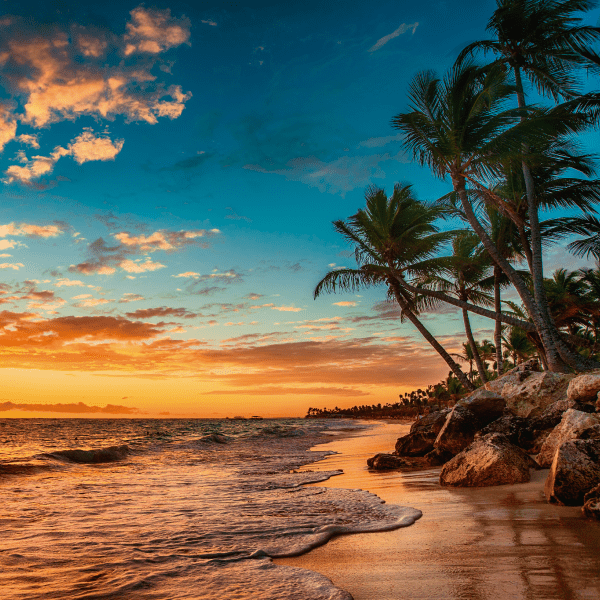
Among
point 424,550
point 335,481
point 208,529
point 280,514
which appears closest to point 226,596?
point 424,550

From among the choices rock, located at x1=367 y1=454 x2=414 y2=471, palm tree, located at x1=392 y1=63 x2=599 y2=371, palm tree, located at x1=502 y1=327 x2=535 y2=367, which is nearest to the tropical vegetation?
palm tree, located at x1=392 y1=63 x2=599 y2=371

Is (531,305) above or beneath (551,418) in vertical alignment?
above

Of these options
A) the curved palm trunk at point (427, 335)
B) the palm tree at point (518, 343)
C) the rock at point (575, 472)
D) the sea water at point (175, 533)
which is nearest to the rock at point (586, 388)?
the rock at point (575, 472)

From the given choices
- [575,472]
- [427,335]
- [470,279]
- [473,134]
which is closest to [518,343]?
[470,279]

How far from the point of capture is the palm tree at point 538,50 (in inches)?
553

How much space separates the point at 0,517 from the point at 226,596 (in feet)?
15.7

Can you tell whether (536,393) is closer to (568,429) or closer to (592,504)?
(568,429)

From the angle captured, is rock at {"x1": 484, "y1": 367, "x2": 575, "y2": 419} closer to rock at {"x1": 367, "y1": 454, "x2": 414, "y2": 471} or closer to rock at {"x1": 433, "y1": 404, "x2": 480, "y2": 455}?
rock at {"x1": 433, "y1": 404, "x2": 480, "y2": 455}

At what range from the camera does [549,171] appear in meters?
16.4

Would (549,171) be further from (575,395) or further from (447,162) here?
(575,395)

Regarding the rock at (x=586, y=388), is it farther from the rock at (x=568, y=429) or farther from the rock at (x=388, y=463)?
the rock at (x=388, y=463)

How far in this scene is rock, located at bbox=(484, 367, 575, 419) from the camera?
10555 mm

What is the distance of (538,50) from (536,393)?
12.3 m

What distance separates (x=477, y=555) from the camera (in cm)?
330
